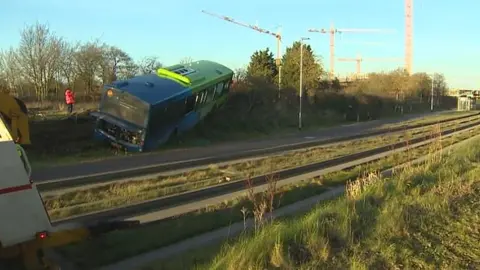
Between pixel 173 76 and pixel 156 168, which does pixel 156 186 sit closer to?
pixel 156 168

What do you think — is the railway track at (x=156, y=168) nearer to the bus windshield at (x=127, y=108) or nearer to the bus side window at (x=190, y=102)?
the bus windshield at (x=127, y=108)

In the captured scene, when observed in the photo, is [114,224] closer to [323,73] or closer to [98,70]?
[98,70]

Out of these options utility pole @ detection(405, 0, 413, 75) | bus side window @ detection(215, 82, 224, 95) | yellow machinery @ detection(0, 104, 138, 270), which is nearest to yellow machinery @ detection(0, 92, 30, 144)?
yellow machinery @ detection(0, 104, 138, 270)

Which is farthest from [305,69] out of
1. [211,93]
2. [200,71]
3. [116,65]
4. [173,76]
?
[173,76]

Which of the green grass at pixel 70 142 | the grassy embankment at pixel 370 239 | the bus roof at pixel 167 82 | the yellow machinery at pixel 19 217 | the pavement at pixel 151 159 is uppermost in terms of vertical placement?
the bus roof at pixel 167 82

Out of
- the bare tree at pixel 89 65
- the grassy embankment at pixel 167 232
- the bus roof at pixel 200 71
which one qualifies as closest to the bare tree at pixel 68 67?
the bare tree at pixel 89 65

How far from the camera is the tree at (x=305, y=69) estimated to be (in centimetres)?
6047

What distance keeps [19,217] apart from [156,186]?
34.1 feet

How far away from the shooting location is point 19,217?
5.49 m

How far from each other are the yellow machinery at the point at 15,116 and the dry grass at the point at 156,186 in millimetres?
4769

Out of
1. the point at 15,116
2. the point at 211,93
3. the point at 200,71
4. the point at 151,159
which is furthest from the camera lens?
the point at 211,93

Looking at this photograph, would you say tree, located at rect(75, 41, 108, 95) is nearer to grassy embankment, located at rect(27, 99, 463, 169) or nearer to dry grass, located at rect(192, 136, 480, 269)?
grassy embankment, located at rect(27, 99, 463, 169)

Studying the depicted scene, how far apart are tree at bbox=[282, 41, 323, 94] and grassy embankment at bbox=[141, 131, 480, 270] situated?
5034 cm

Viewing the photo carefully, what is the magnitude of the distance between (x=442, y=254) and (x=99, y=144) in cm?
2075
